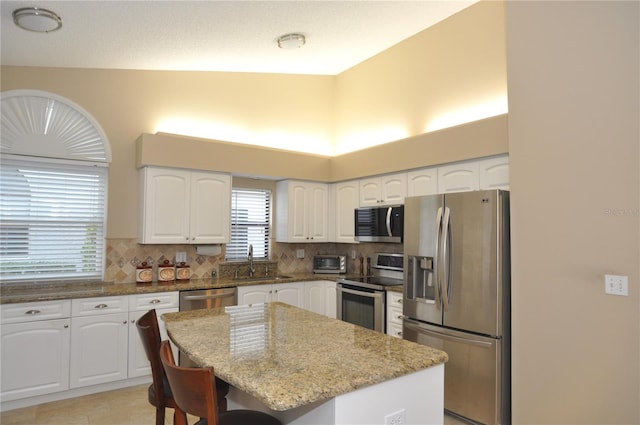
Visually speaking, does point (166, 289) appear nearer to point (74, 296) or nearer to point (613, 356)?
point (74, 296)

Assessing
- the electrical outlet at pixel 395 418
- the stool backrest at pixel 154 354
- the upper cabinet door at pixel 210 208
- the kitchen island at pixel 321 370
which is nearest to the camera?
the kitchen island at pixel 321 370

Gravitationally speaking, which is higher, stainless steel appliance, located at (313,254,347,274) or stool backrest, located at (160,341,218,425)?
stainless steel appliance, located at (313,254,347,274)

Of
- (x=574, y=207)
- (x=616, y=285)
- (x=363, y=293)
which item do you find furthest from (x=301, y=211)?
(x=616, y=285)

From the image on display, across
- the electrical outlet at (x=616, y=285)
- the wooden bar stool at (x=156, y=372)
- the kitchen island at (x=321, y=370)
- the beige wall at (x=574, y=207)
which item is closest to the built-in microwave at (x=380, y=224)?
the beige wall at (x=574, y=207)

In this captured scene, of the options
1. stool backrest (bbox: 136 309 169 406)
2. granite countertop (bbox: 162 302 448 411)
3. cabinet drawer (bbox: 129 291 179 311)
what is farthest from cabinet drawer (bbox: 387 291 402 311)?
stool backrest (bbox: 136 309 169 406)

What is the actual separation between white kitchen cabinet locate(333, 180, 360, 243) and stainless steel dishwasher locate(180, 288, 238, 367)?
157cm

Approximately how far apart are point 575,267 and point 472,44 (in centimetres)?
249

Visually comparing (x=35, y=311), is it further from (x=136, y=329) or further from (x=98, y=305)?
(x=136, y=329)

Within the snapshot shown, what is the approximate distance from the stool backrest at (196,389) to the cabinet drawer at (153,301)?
8.82 feet

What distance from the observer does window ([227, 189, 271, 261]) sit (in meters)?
5.09

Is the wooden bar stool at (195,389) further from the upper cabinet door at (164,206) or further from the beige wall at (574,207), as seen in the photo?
the upper cabinet door at (164,206)

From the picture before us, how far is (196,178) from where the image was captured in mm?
4422

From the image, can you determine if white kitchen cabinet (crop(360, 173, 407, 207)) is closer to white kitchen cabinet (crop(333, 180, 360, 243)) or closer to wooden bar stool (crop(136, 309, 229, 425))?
white kitchen cabinet (crop(333, 180, 360, 243))

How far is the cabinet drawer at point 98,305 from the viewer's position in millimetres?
3482
